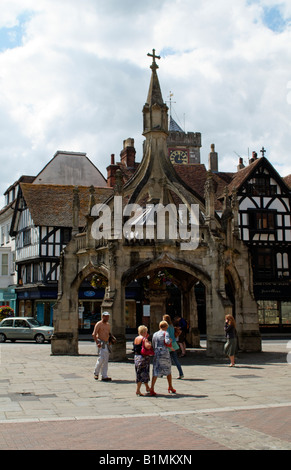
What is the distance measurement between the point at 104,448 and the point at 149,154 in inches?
556

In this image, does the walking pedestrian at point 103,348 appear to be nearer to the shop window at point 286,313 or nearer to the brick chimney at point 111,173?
the shop window at point 286,313

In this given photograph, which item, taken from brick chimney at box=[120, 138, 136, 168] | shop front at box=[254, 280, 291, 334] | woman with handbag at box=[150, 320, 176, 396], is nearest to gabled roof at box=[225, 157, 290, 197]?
shop front at box=[254, 280, 291, 334]

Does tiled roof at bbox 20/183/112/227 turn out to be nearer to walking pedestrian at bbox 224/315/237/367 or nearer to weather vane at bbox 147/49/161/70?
weather vane at bbox 147/49/161/70

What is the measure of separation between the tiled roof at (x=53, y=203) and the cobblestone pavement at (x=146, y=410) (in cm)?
2427

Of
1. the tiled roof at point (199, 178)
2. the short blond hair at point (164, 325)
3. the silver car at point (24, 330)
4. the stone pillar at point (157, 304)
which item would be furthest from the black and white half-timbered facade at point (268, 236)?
the short blond hair at point (164, 325)

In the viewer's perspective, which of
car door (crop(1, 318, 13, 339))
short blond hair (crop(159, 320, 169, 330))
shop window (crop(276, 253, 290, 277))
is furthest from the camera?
shop window (crop(276, 253, 290, 277))

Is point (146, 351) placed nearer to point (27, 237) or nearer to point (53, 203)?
point (53, 203)

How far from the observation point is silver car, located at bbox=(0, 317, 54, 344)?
30.2 meters

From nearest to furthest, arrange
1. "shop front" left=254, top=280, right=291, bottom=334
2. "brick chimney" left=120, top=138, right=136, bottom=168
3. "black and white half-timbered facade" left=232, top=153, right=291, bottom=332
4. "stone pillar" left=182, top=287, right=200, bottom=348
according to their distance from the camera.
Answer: "stone pillar" left=182, top=287, right=200, bottom=348 < "shop front" left=254, top=280, right=291, bottom=334 < "black and white half-timbered facade" left=232, top=153, right=291, bottom=332 < "brick chimney" left=120, top=138, right=136, bottom=168

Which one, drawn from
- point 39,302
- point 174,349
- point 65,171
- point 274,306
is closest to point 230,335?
point 174,349

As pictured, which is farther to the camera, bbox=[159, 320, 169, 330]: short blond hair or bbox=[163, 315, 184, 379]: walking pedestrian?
bbox=[163, 315, 184, 379]: walking pedestrian

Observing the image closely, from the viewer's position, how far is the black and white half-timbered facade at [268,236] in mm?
38625

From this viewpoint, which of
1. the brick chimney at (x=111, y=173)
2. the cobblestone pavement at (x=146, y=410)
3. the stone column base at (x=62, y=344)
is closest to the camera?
the cobblestone pavement at (x=146, y=410)

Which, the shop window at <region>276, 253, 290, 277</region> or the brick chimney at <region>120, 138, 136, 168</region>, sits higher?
the brick chimney at <region>120, 138, 136, 168</region>
